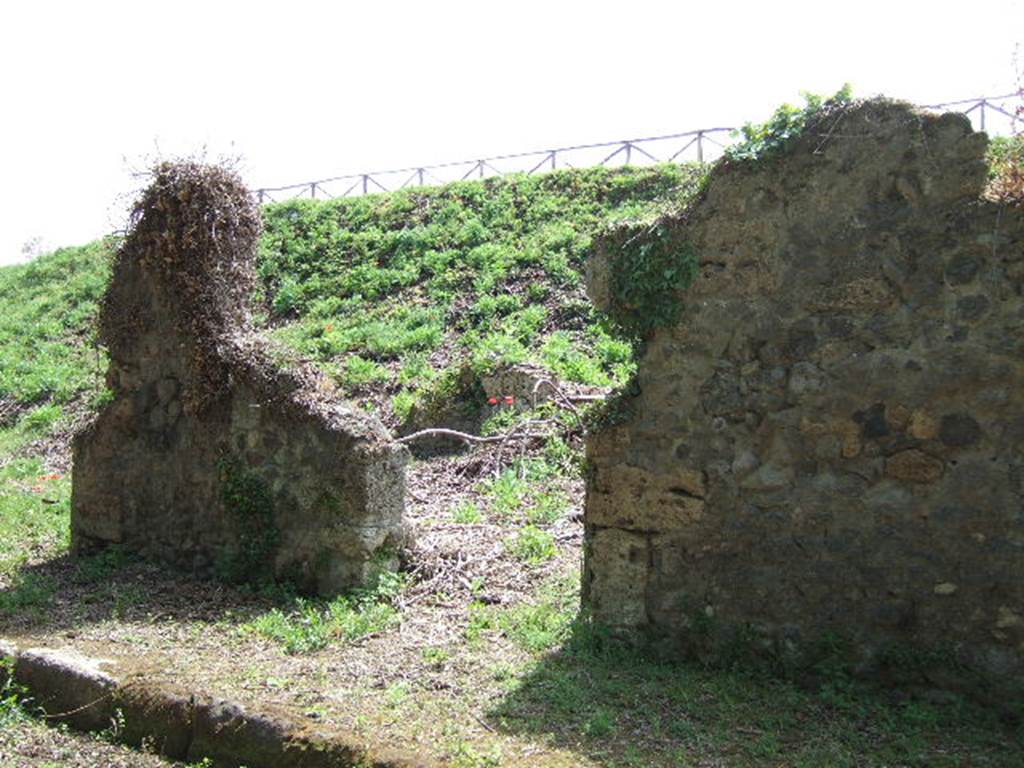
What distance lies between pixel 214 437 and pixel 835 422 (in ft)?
15.5

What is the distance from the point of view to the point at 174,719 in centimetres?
512

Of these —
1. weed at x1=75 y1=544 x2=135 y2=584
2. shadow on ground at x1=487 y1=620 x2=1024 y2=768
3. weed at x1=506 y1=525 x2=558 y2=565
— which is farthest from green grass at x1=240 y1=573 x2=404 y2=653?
weed at x1=75 y1=544 x2=135 y2=584

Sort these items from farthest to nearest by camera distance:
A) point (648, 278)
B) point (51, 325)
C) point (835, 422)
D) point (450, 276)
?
point (51, 325)
point (450, 276)
point (648, 278)
point (835, 422)

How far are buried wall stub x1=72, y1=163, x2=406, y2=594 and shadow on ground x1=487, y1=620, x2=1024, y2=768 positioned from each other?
7.47 ft

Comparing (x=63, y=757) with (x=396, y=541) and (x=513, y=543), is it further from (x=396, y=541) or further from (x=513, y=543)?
(x=513, y=543)

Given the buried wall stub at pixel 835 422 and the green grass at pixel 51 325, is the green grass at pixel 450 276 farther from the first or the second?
the buried wall stub at pixel 835 422

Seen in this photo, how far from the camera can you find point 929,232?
513 cm

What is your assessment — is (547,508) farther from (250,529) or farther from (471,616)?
(250,529)

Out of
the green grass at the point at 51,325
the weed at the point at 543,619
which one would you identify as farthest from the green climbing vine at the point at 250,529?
the green grass at the point at 51,325

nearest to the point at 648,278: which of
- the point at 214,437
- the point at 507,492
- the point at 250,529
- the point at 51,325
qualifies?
the point at 250,529

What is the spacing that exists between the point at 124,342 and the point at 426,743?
5.30 m

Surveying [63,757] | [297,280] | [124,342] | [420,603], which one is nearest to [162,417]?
[124,342]

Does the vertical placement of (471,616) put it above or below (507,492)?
below

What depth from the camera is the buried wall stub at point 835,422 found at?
16.2 feet
